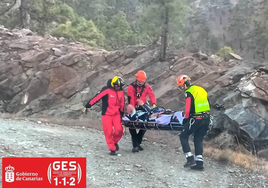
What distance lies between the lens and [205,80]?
14.5m

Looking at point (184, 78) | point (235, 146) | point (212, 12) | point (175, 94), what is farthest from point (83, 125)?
point (212, 12)

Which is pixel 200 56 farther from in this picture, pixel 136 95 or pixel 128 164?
pixel 128 164

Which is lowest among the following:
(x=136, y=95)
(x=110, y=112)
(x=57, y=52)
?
(x=110, y=112)

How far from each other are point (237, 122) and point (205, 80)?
191 inches

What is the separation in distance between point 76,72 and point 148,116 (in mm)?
11680

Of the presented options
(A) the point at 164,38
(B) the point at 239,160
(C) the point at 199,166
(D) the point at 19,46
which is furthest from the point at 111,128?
(D) the point at 19,46

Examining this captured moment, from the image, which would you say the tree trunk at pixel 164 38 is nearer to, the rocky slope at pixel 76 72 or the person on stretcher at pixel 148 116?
the rocky slope at pixel 76 72

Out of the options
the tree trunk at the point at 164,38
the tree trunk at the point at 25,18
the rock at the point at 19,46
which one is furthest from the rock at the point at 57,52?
the tree trunk at the point at 25,18

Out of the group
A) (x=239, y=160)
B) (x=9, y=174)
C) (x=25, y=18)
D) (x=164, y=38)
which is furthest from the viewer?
(x=25, y=18)

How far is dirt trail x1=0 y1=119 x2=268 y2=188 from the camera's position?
20.1 feet

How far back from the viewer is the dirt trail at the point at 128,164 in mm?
6133

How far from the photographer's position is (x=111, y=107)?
25.5ft

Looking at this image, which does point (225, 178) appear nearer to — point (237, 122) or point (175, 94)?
point (237, 122)

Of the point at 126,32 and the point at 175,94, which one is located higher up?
the point at 126,32
